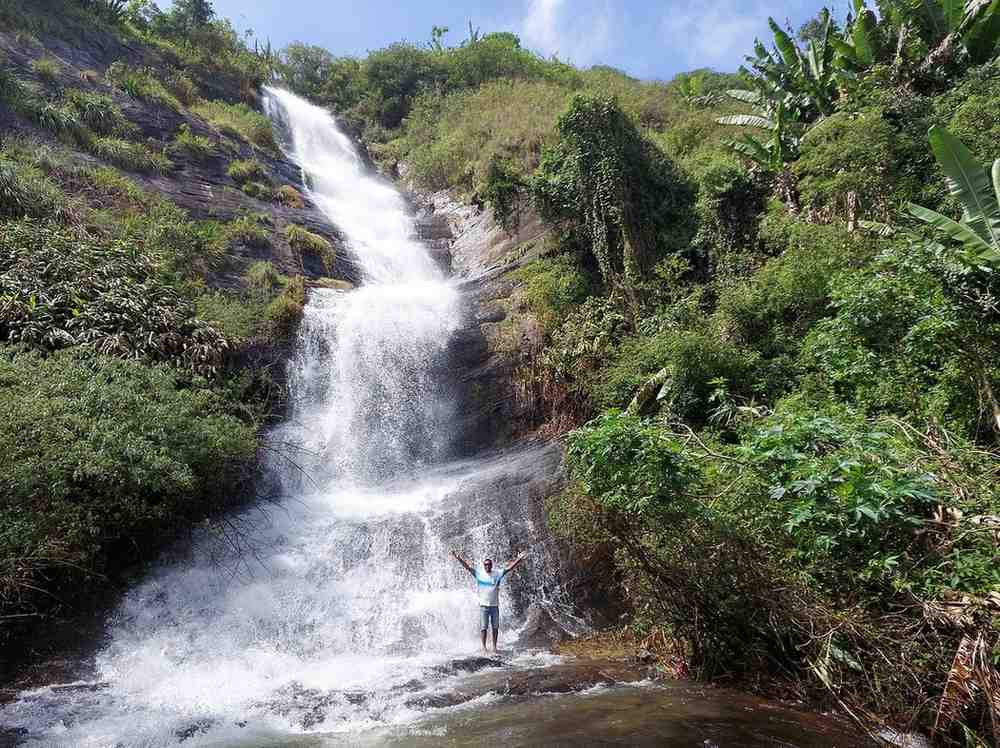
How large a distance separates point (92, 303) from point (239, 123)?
2093 cm

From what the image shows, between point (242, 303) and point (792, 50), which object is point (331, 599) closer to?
point (242, 303)

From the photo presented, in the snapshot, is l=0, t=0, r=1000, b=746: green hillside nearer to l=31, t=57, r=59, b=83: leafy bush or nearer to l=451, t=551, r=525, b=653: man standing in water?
l=31, t=57, r=59, b=83: leafy bush

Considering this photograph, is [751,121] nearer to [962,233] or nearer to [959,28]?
[959,28]

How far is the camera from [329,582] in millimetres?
10992

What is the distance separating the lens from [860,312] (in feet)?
34.4

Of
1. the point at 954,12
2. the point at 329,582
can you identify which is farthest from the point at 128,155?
the point at 954,12

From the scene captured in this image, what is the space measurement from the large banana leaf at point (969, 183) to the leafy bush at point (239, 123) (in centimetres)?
2816

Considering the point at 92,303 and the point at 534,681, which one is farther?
the point at 92,303

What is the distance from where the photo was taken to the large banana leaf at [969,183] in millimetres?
10102

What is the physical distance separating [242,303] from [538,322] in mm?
8446

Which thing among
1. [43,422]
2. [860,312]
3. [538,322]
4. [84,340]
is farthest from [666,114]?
[43,422]

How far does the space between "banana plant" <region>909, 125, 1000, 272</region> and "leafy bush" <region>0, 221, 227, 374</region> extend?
48.5 ft

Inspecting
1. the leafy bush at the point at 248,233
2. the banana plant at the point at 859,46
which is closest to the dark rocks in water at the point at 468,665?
the leafy bush at the point at 248,233

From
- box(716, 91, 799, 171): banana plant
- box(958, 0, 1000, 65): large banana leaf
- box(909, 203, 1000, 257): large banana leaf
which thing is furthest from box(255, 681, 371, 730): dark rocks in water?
box(958, 0, 1000, 65): large banana leaf
